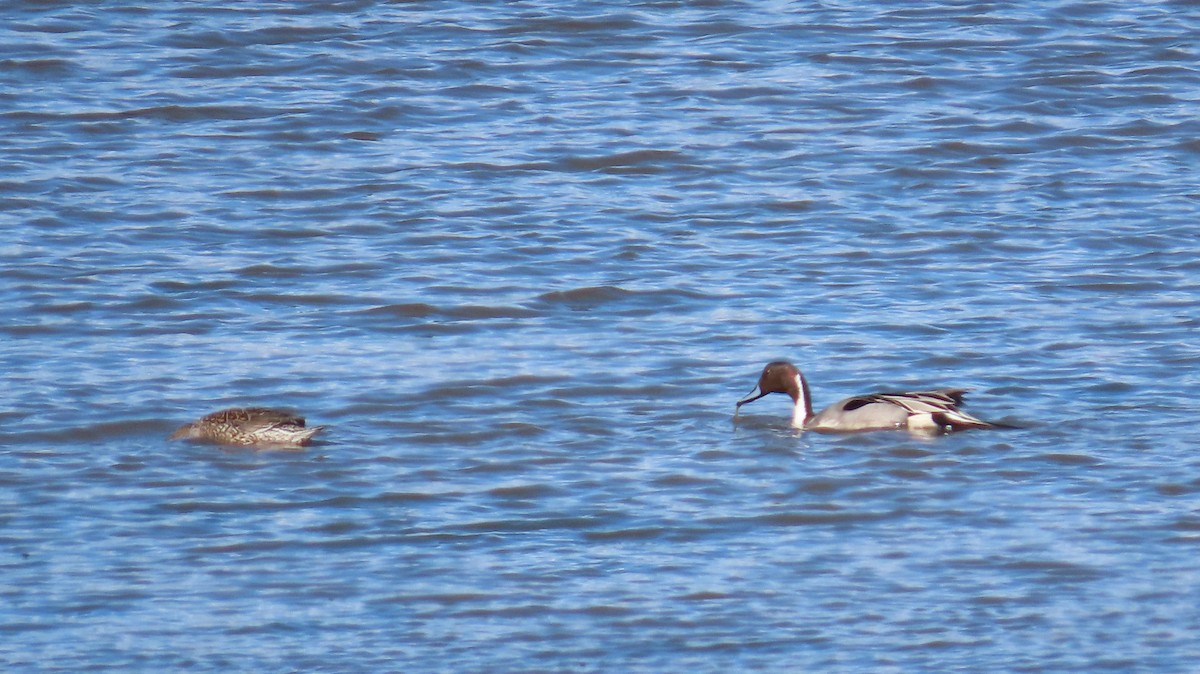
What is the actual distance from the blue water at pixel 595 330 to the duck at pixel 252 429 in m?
0.11

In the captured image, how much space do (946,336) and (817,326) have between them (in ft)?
2.57

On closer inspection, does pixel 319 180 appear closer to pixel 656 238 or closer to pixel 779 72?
pixel 656 238

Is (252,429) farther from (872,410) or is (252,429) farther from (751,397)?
(872,410)

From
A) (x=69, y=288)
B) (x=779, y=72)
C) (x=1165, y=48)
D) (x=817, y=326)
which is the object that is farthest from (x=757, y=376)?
(x=1165, y=48)

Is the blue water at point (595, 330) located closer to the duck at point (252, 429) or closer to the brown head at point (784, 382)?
the duck at point (252, 429)

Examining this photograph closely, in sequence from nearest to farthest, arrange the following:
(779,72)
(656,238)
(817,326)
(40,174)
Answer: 1. (817,326)
2. (656,238)
3. (40,174)
4. (779,72)

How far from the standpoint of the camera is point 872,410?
10391 mm

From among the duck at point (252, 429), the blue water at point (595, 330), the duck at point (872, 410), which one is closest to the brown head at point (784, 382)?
the duck at point (872, 410)

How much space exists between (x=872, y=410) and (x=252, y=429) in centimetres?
305

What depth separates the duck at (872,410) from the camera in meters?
10.2

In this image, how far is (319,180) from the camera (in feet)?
50.9

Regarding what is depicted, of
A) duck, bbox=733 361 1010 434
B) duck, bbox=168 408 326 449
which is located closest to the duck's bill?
duck, bbox=733 361 1010 434

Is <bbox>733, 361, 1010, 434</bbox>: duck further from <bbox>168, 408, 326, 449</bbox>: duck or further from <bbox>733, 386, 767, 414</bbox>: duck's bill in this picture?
<bbox>168, 408, 326, 449</bbox>: duck

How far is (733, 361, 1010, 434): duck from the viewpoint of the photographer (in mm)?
10219
